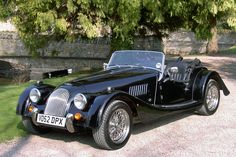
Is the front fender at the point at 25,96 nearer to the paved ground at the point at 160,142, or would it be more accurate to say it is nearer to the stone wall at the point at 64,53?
the paved ground at the point at 160,142

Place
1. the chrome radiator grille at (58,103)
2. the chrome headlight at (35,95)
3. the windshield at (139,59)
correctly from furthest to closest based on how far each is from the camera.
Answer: the windshield at (139,59)
the chrome headlight at (35,95)
the chrome radiator grille at (58,103)

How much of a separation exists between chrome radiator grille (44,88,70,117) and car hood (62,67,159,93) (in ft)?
0.52

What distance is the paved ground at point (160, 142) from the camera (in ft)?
23.2

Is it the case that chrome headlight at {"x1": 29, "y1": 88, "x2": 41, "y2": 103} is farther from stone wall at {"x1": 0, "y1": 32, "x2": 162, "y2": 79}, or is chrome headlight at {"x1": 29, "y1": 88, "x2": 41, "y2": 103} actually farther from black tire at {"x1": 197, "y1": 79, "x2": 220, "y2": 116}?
stone wall at {"x1": 0, "y1": 32, "x2": 162, "y2": 79}

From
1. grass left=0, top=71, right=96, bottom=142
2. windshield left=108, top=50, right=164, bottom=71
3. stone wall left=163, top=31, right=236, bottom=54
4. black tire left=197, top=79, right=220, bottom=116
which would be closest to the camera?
grass left=0, top=71, right=96, bottom=142

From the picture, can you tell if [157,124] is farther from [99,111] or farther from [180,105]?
[99,111]

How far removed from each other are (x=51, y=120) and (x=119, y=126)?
1107 millimetres

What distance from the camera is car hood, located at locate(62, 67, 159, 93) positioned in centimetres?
764

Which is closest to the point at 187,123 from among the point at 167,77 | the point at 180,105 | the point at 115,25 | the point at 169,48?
the point at 180,105

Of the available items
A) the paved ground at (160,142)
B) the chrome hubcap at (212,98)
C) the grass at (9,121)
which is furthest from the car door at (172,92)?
the grass at (9,121)

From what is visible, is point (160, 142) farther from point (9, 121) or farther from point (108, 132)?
point (9, 121)

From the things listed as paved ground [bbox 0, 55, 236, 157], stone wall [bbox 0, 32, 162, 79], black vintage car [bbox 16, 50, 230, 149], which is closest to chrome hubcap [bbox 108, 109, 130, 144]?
black vintage car [bbox 16, 50, 230, 149]

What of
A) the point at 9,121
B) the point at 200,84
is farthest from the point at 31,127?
the point at 200,84

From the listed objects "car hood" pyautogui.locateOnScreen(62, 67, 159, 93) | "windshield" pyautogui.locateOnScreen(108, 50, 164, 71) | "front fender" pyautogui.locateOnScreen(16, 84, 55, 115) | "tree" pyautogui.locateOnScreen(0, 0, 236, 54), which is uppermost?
"tree" pyautogui.locateOnScreen(0, 0, 236, 54)
